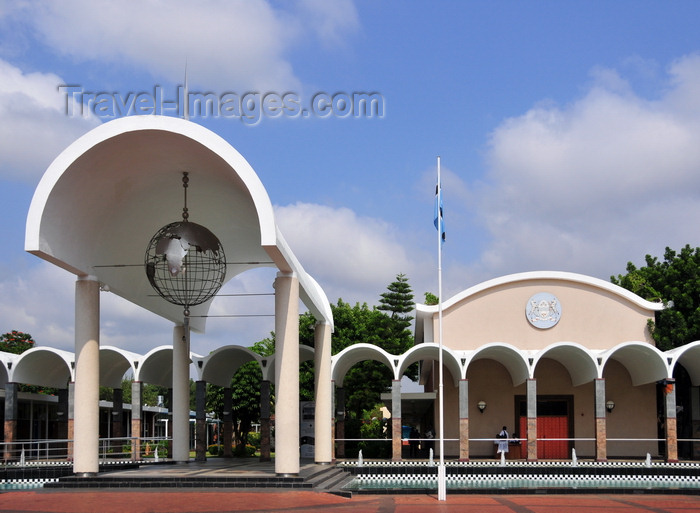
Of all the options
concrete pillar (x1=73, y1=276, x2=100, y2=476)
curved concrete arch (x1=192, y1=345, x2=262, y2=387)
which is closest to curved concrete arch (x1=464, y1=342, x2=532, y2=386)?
curved concrete arch (x1=192, y1=345, x2=262, y2=387)

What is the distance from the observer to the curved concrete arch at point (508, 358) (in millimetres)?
28828

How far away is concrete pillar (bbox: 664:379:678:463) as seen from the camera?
2808cm

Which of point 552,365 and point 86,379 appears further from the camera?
point 552,365

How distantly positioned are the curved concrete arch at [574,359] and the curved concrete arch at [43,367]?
54.8 feet

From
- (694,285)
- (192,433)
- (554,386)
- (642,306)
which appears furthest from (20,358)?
(192,433)

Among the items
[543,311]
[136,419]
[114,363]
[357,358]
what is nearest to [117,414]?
[114,363]

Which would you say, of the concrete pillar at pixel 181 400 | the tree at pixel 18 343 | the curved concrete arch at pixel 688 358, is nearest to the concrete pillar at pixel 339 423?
the concrete pillar at pixel 181 400

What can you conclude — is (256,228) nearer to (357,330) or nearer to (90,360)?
(90,360)

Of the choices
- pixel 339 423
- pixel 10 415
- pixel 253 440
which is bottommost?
pixel 253 440

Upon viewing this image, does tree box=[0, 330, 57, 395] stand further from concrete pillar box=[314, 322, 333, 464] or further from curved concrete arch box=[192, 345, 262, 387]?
concrete pillar box=[314, 322, 333, 464]

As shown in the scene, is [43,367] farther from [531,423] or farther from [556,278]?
[556,278]

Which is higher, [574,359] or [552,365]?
[574,359]

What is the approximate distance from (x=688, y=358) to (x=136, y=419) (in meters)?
19.9

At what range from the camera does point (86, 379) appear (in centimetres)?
1891
